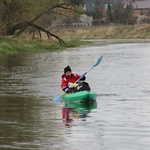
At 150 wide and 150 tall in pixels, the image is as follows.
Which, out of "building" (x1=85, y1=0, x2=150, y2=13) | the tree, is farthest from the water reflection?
"building" (x1=85, y1=0, x2=150, y2=13)

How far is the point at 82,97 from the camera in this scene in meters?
17.2

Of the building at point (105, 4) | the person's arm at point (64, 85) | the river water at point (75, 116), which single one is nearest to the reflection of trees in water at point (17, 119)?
the river water at point (75, 116)

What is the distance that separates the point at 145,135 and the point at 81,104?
18.8ft

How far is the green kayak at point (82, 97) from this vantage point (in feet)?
56.1

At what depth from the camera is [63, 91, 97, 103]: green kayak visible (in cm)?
1710

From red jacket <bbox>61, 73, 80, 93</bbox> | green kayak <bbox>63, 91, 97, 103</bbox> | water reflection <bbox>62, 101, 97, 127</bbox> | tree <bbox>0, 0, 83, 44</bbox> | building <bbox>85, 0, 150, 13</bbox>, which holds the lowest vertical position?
water reflection <bbox>62, 101, 97, 127</bbox>

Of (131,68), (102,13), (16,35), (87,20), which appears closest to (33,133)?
(131,68)

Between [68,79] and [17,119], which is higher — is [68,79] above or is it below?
above

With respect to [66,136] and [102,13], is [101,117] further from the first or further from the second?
[102,13]

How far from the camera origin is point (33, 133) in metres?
12.2

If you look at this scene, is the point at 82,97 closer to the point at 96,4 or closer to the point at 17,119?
the point at 17,119

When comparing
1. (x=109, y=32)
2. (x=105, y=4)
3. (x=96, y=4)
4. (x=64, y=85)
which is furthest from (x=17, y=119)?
(x=105, y=4)

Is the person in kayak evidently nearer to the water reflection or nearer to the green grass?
the water reflection

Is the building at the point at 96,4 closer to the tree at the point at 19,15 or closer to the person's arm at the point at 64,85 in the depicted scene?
the tree at the point at 19,15
